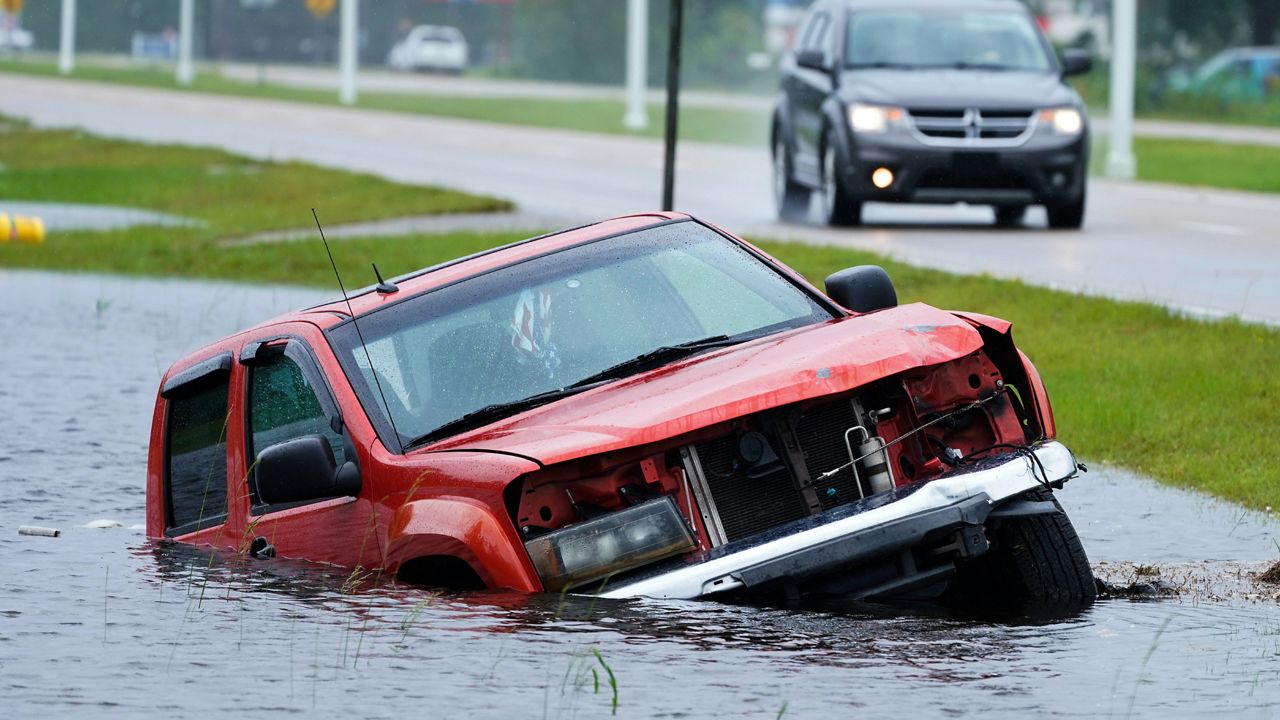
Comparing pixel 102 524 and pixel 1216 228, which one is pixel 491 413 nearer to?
pixel 102 524

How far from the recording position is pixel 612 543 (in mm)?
6730

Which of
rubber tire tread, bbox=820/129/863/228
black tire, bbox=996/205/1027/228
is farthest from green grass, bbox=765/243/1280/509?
black tire, bbox=996/205/1027/228

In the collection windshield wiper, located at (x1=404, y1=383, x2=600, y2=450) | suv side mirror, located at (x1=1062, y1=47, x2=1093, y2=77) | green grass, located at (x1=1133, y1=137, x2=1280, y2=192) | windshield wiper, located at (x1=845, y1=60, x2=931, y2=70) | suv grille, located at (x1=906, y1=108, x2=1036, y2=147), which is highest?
suv side mirror, located at (x1=1062, y1=47, x2=1093, y2=77)

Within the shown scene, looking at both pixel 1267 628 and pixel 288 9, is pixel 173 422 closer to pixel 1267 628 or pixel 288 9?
pixel 1267 628

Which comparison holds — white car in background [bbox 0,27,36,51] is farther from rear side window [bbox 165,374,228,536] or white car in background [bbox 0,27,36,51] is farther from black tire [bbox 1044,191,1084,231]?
rear side window [bbox 165,374,228,536]

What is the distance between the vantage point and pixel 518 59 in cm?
9331

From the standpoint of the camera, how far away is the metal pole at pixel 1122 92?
31891mm

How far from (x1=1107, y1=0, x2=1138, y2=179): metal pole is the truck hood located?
82.2 ft

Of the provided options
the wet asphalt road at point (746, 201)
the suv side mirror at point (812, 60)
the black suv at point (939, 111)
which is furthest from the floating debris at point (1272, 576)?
the suv side mirror at point (812, 60)

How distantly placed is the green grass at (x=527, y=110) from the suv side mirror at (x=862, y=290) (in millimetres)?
35633

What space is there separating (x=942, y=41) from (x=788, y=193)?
2485 mm

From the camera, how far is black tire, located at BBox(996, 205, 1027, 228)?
23062 millimetres

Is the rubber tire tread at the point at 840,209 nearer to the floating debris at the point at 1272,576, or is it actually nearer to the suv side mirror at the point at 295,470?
the floating debris at the point at 1272,576

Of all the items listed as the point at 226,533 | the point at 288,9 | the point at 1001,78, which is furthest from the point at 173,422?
the point at 288,9
